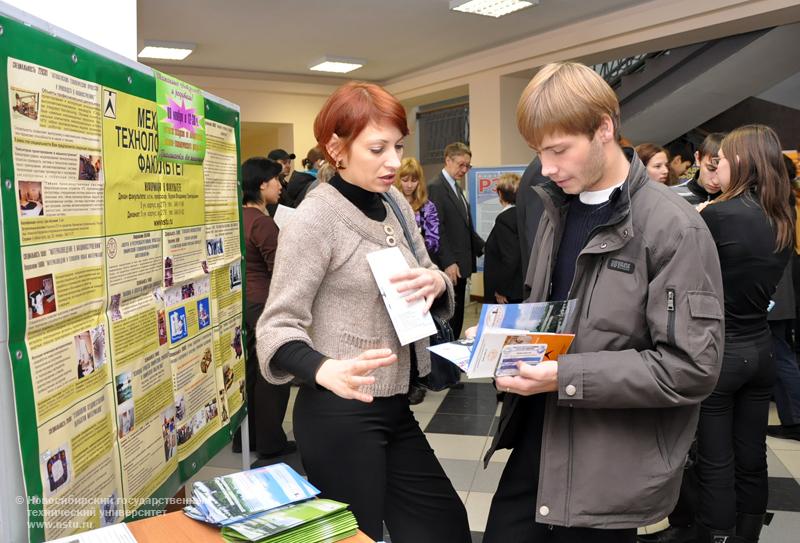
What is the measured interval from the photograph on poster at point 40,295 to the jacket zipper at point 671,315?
116 centimetres

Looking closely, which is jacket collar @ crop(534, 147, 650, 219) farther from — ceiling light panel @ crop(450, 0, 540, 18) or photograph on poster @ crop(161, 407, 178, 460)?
ceiling light panel @ crop(450, 0, 540, 18)

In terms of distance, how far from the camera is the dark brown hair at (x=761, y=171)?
254cm

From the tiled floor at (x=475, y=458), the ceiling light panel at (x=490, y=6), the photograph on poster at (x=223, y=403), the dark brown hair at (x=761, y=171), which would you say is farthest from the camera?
the ceiling light panel at (x=490, y=6)

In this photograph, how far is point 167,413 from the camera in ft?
5.52

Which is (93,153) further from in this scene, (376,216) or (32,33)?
(376,216)

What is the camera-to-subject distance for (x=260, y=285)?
3.68 metres

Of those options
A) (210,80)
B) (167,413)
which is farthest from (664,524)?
(210,80)

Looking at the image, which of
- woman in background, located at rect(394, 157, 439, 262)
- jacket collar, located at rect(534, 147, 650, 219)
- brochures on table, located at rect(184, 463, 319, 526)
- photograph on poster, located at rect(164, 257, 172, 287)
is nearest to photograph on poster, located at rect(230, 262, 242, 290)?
photograph on poster, located at rect(164, 257, 172, 287)

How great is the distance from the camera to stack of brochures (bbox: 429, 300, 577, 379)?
129 centimetres

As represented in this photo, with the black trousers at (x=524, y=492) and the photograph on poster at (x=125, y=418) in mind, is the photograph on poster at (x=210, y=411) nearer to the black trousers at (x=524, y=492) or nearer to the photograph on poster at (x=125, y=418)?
the photograph on poster at (x=125, y=418)

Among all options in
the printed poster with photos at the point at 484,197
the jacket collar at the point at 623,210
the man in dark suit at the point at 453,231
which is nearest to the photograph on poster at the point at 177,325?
the jacket collar at the point at 623,210

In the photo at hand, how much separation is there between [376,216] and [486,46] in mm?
7638

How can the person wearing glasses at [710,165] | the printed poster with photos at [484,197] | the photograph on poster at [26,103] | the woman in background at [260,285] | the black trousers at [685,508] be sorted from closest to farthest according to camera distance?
the photograph on poster at [26,103], the black trousers at [685,508], the person wearing glasses at [710,165], the woman in background at [260,285], the printed poster with photos at [484,197]

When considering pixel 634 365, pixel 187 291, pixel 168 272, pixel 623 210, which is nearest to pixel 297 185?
pixel 187 291
